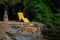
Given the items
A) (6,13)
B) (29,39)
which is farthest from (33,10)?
(29,39)

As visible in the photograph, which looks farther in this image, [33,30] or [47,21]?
[47,21]

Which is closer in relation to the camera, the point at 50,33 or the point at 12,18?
the point at 50,33

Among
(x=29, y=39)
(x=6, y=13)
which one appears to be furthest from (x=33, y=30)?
(x=6, y=13)

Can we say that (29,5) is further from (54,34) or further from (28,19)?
(54,34)

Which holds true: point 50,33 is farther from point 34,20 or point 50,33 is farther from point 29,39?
point 34,20

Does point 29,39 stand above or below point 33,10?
below

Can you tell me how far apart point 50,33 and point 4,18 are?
12.0 ft

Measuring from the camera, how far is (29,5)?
1412 cm

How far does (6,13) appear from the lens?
1456cm

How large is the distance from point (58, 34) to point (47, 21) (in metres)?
1.63

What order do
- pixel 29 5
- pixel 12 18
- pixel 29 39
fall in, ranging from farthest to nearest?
pixel 12 18
pixel 29 5
pixel 29 39

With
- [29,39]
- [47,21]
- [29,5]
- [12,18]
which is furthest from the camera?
→ [12,18]

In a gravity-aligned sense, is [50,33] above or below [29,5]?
below

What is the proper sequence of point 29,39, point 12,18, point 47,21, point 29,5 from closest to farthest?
point 29,39 < point 47,21 < point 29,5 < point 12,18
